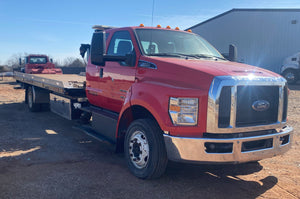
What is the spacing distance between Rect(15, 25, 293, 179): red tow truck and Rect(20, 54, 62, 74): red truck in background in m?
13.3

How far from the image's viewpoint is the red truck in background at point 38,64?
17.2 metres

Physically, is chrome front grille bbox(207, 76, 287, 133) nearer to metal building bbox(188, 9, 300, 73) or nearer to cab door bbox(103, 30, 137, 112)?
cab door bbox(103, 30, 137, 112)

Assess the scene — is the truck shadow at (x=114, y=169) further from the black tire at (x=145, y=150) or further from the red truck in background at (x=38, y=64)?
the red truck in background at (x=38, y=64)

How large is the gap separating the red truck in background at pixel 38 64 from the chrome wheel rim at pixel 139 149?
13940 mm

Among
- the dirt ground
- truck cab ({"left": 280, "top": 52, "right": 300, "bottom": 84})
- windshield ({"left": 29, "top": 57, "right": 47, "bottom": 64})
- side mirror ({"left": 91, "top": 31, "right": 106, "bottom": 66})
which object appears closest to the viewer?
the dirt ground

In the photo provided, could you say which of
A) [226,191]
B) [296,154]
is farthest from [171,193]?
[296,154]

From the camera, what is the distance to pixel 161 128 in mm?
3744

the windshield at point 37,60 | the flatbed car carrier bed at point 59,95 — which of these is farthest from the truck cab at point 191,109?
the windshield at point 37,60

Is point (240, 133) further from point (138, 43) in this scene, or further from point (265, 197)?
point (138, 43)

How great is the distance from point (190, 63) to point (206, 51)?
1186 millimetres

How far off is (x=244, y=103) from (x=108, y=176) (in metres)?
2.20

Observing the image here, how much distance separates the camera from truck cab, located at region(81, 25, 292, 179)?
346cm

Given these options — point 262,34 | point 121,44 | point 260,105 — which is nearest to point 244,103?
point 260,105

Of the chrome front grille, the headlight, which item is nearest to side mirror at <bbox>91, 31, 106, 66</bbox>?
the headlight
